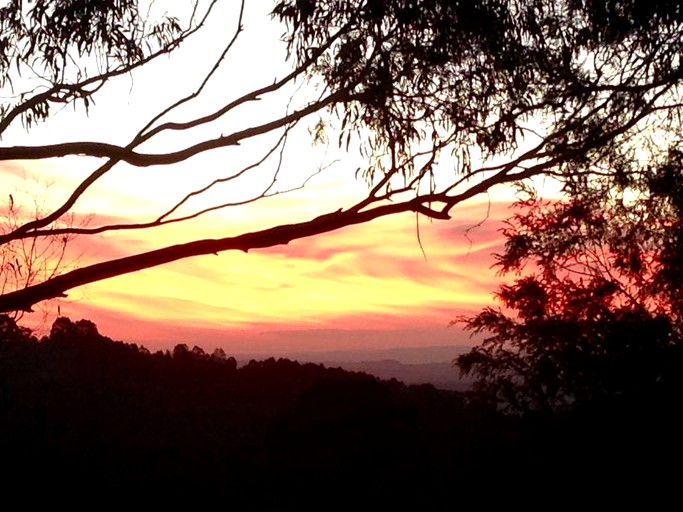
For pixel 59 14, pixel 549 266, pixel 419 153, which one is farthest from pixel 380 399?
pixel 59 14

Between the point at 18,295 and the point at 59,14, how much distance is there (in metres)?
2.85

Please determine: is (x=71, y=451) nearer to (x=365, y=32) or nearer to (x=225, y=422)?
(x=225, y=422)

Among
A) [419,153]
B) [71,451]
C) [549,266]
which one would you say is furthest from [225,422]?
[419,153]

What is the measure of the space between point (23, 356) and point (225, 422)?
6.49 metres

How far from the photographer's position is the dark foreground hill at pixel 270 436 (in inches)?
412

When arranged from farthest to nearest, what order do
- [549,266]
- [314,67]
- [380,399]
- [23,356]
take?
[23,356]
[380,399]
[549,266]
[314,67]

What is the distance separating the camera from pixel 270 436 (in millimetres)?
21594

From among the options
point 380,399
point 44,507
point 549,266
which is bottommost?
point 44,507

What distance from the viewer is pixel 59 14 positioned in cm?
928

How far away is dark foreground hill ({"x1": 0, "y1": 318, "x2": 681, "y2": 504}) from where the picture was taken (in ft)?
34.3

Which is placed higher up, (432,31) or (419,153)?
(432,31)

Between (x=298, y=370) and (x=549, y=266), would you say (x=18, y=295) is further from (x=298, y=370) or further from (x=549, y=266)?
(x=298, y=370)

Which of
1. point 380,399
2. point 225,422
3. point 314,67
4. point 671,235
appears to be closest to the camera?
point 314,67

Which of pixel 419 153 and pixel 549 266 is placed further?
pixel 549 266
